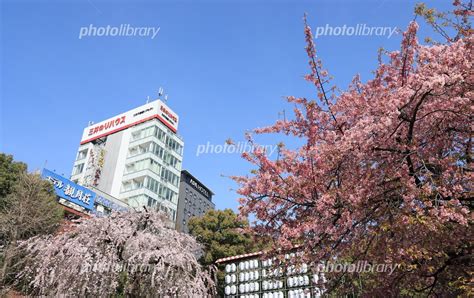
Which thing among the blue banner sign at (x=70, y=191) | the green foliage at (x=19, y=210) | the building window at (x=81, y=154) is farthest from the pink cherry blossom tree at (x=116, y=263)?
the building window at (x=81, y=154)

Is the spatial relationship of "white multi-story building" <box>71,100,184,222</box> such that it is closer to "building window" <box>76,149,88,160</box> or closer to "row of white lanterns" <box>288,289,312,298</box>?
"building window" <box>76,149,88,160</box>

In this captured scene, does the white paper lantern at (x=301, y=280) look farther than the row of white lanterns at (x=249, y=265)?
No

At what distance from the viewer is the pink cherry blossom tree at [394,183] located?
190 inches

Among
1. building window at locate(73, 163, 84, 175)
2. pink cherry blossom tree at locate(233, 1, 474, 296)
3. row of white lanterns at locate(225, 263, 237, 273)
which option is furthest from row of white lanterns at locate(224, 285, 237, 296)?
building window at locate(73, 163, 84, 175)

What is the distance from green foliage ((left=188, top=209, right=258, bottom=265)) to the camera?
2325 cm

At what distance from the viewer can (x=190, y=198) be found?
52.2 m

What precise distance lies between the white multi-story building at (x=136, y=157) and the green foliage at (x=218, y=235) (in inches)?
469

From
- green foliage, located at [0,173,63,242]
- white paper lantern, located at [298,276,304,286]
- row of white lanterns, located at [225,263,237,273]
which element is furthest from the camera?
row of white lanterns, located at [225,263,237,273]

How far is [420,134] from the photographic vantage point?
5.64 metres

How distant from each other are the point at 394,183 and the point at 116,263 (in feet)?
18.9

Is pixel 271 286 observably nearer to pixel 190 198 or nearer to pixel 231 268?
pixel 231 268

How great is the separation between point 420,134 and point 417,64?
157 cm

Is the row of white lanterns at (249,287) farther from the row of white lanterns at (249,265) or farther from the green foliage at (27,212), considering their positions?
the green foliage at (27,212)

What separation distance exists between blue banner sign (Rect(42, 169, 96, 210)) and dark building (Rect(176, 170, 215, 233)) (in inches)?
773
